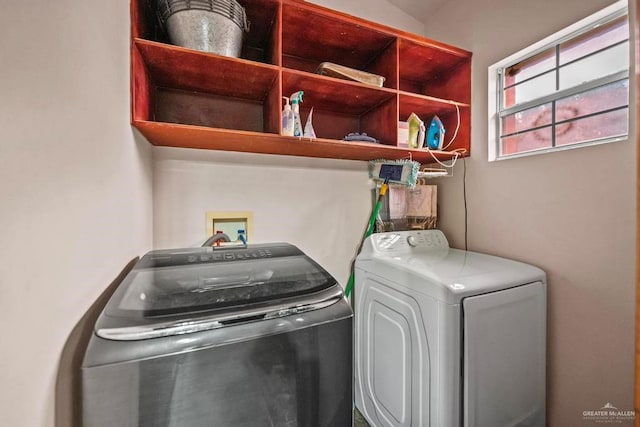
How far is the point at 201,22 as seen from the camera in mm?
1100

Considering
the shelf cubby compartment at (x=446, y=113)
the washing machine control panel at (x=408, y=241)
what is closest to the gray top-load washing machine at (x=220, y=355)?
the washing machine control panel at (x=408, y=241)

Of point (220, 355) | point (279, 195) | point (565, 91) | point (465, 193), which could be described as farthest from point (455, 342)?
point (565, 91)

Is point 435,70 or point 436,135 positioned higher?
point 435,70

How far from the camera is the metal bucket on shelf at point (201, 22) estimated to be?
1.08 meters

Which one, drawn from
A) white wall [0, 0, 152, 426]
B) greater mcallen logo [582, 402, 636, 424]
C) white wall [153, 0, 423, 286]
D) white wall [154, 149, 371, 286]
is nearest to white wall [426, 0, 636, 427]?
greater mcallen logo [582, 402, 636, 424]

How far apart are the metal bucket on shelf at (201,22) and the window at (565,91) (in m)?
1.66

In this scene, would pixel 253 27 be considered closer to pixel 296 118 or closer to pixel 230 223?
pixel 296 118

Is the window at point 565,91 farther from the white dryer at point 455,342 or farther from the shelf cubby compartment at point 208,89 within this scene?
the shelf cubby compartment at point 208,89

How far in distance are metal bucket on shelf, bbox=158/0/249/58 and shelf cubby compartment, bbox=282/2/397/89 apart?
0.35 metres

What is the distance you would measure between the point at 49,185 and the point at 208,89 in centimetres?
119

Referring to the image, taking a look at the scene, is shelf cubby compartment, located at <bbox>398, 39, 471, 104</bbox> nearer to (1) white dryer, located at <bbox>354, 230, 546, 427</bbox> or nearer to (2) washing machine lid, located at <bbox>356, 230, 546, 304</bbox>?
(2) washing machine lid, located at <bbox>356, 230, 546, 304</bbox>

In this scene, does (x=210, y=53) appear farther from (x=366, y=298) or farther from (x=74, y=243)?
(x=366, y=298)

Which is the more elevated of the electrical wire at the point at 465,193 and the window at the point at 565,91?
the window at the point at 565,91

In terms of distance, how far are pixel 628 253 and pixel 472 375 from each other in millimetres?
900
